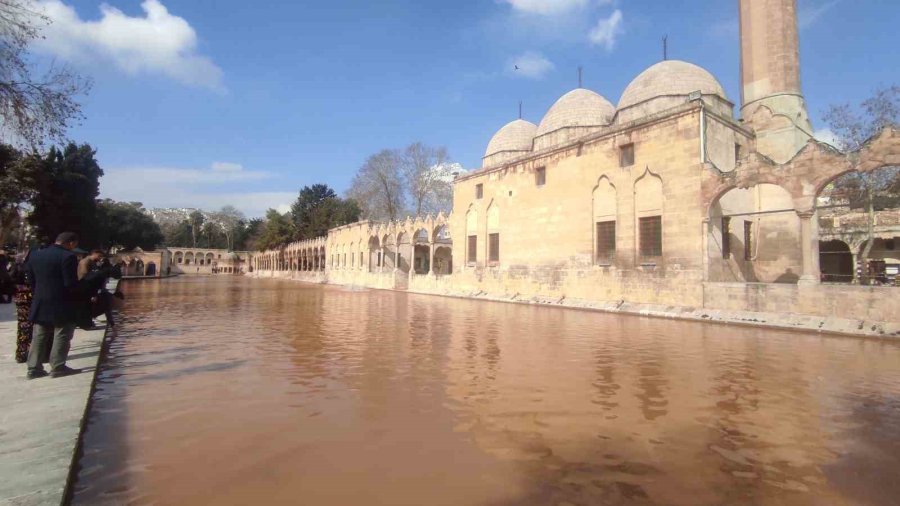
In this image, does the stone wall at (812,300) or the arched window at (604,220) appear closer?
the stone wall at (812,300)

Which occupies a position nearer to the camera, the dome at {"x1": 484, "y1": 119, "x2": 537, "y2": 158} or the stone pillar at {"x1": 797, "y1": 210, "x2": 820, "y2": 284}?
the stone pillar at {"x1": 797, "y1": 210, "x2": 820, "y2": 284}

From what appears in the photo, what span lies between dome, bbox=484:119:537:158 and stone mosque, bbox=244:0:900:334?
345 centimetres

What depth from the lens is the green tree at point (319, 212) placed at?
161 ft

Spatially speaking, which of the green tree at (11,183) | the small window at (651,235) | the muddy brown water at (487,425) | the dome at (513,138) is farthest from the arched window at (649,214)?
the green tree at (11,183)

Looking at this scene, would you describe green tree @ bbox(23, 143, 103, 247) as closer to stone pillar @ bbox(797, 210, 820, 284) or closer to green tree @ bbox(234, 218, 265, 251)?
stone pillar @ bbox(797, 210, 820, 284)

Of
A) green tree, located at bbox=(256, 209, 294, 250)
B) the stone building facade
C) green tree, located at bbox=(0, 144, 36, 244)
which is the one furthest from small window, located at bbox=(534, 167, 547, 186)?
the stone building facade

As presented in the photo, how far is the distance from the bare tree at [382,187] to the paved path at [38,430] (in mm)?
37637

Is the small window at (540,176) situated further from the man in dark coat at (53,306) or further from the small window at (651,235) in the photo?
the man in dark coat at (53,306)

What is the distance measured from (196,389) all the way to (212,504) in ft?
9.08

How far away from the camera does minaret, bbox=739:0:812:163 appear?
16391 mm

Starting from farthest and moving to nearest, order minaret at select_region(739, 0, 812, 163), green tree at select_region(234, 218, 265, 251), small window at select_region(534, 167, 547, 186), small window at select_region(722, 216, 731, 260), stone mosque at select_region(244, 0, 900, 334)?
green tree at select_region(234, 218, 265, 251), small window at select_region(534, 167, 547, 186), minaret at select_region(739, 0, 812, 163), small window at select_region(722, 216, 731, 260), stone mosque at select_region(244, 0, 900, 334)

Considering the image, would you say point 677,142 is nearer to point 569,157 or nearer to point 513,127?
point 569,157

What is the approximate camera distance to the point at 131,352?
7.04 metres

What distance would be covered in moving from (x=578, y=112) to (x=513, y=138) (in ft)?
17.8
